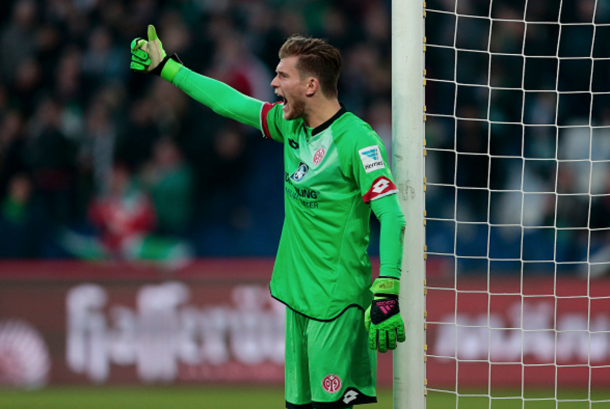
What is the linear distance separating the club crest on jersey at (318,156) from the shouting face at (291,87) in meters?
0.18

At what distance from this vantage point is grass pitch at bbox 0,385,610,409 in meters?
6.92

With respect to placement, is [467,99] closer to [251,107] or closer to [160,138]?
[160,138]

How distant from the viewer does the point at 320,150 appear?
3775 millimetres

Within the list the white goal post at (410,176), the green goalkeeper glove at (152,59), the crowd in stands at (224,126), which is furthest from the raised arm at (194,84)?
the crowd in stands at (224,126)

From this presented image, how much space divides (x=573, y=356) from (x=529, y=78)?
2.94m

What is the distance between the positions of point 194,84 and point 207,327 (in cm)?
382

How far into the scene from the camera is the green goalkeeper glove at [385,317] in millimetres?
3504

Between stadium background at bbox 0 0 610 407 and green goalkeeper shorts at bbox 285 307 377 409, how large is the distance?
12.7 feet

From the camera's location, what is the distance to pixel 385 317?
138 inches

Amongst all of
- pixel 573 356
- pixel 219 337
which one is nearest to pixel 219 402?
pixel 219 337

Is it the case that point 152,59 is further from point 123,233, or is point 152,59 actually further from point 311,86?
point 123,233

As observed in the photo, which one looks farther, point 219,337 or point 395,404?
point 219,337

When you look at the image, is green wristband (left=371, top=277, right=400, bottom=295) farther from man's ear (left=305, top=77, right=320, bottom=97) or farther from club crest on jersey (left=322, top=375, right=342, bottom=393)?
man's ear (left=305, top=77, right=320, bottom=97)

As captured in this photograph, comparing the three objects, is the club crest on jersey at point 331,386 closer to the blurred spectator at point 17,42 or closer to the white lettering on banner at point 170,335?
the white lettering on banner at point 170,335
